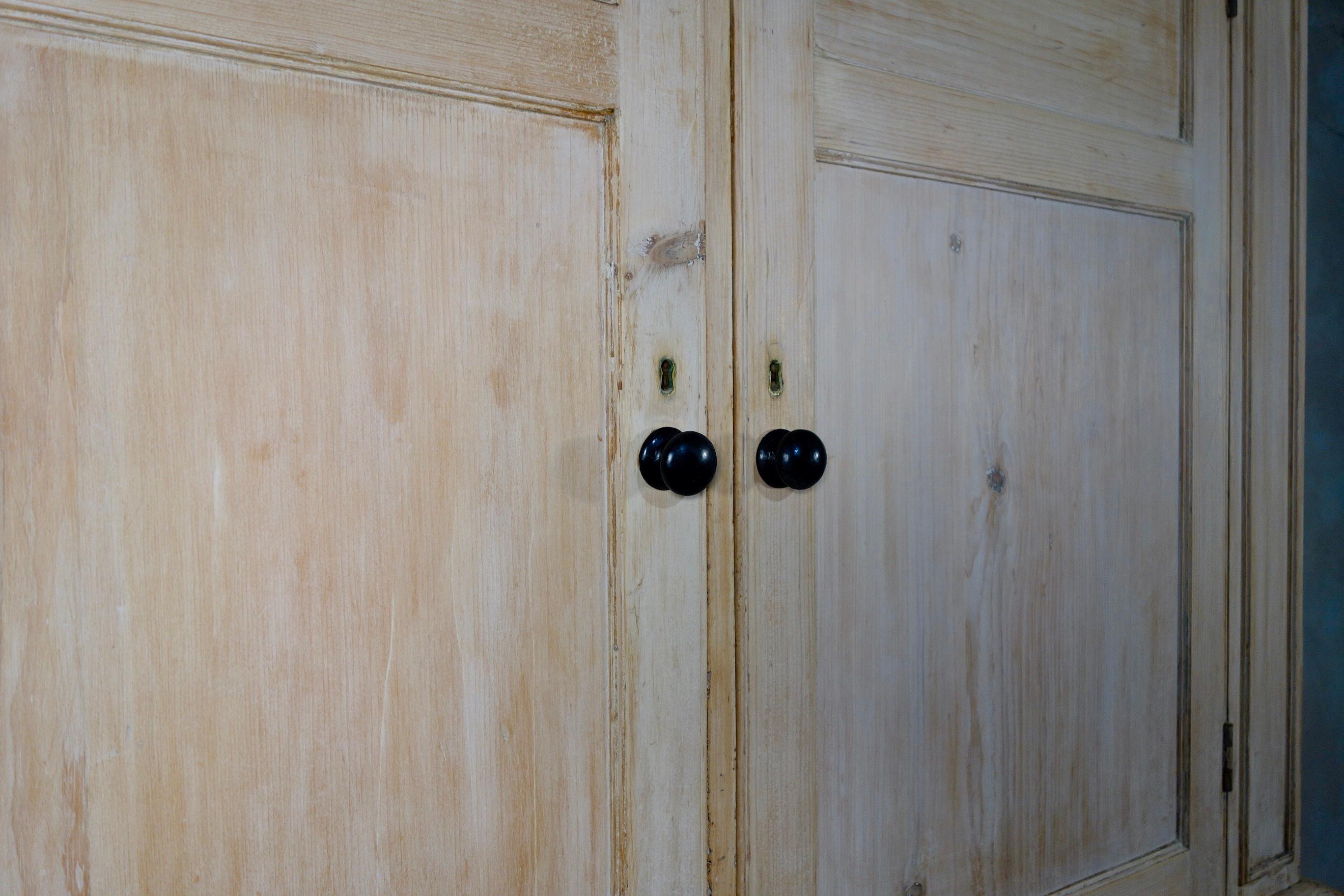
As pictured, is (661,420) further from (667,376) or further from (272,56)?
(272,56)

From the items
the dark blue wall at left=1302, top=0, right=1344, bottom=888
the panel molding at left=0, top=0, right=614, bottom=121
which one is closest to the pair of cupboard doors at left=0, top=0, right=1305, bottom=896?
the panel molding at left=0, top=0, right=614, bottom=121

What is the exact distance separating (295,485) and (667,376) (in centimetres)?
24

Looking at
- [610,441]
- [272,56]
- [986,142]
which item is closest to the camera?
[272,56]

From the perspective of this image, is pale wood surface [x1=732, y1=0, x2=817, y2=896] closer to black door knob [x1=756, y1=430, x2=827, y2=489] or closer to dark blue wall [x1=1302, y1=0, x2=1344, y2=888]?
black door knob [x1=756, y1=430, x2=827, y2=489]

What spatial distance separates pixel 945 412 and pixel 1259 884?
71 centimetres

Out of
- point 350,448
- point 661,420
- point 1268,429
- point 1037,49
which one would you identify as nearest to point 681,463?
point 661,420

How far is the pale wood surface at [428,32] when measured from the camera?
0.43 metres

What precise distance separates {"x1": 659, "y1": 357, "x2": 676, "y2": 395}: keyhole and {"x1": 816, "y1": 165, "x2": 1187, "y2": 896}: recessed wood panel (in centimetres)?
13

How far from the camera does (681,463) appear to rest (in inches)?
20.7

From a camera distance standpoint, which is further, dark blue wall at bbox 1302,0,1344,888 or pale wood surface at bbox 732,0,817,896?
dark blue wall at bbox 1302,0,1344,888

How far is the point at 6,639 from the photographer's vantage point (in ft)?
1.31

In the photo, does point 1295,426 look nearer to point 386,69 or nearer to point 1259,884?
point 1259,884

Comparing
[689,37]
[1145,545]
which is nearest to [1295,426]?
[1145,545]

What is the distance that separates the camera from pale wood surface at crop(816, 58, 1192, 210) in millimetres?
635
